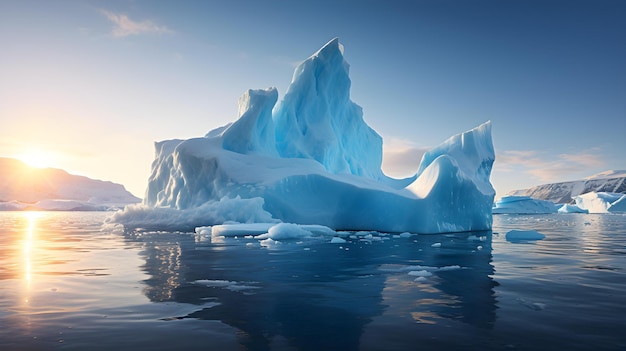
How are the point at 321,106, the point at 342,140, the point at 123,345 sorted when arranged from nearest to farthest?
the point at 123,345 < the point at 321,106 < the point at 342,140

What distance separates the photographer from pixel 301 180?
20516 millimetres

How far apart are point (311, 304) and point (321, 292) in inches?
29.8

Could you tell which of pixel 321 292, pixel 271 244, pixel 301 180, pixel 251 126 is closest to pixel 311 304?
pixel 321 292

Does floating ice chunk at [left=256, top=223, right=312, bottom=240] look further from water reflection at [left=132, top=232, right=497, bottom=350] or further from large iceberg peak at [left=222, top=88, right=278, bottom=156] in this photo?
large iceberg peak at [left=222, top=88, right=278, bottom=156]

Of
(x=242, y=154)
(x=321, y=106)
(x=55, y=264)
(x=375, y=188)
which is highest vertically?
(x=321, y=106)

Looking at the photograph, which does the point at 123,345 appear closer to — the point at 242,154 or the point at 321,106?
the point at 242,154

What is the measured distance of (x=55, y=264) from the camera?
355 inches

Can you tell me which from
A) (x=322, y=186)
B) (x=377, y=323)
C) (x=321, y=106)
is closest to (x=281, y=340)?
(x=377, y=323)

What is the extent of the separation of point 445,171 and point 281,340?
681 inches

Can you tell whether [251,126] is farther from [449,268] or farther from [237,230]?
[449,268]

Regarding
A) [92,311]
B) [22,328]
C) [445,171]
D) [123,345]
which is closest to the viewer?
[123,345]

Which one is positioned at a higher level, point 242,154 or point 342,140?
point 342,140

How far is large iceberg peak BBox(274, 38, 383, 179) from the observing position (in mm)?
28438

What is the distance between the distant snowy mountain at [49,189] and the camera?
98.4 m
